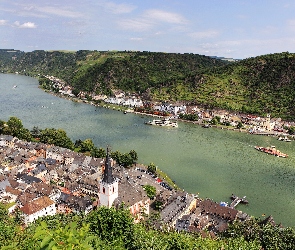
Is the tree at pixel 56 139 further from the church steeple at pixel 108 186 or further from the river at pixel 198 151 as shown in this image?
the church steeple at pixel 108 186

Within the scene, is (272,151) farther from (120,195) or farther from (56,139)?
(56,139)

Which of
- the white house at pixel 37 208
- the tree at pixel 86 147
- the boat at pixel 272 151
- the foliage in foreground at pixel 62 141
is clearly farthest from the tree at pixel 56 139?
the boat at pixel 272 151

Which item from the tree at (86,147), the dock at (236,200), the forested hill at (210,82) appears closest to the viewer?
the dock at (236,200)

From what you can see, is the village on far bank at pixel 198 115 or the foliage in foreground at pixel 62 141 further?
the village on far bank at pixel 198 115

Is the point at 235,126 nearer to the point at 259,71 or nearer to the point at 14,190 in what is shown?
the point at 259,71

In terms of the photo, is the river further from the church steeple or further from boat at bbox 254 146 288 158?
the church steeple
